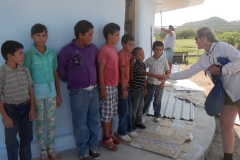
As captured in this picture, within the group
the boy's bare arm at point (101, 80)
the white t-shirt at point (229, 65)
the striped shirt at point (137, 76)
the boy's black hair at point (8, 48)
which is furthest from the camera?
the striped shirt at point (137, 76)

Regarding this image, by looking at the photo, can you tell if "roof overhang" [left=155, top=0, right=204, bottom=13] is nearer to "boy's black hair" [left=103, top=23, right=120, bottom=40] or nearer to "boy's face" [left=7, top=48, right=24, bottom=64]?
"boy's black hair" [left=103, top=23, right=120, bottom=40]

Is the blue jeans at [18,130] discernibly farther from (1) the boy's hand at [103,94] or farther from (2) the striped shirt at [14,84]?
(1) the boy's hand at [103,94]

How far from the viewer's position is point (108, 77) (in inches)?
120

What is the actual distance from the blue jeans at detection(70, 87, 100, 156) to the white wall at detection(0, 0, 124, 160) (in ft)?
0.89

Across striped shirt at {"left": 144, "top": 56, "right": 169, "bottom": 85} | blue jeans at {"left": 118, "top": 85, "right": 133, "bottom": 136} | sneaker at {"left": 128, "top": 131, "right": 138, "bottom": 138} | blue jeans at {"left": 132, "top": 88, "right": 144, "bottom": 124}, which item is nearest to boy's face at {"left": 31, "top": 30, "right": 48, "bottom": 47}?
blue jeans at {"left": 118, "top": 85, "right": 133, "bottom": 136}

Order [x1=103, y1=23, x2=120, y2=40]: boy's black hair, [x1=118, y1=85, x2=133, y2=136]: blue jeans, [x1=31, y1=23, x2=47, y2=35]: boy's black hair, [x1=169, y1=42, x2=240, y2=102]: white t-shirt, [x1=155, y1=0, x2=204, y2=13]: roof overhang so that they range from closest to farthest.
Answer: [x1=31, y1=23, x2=47, y2=35]: boy's black hair → [x1=169, y1=42, x2=240, y2=102]: white t-shirt → [x1=103, y1=23, x2=120, y2=40]: boy's black hair → [x1=118, y1=85, x2=133, y2=136]: blue jeans → [x1=155, y1=0, x2=204, y2=13]: roof overhang

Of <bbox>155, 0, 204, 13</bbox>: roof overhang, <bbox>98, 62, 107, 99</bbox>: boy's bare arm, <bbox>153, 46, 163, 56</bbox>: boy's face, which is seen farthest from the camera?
<bbox>155, 0, 204, 13</bbox>: roof overhang

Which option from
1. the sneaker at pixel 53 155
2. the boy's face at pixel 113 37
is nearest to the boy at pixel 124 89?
the boy's face at pixel 113 37

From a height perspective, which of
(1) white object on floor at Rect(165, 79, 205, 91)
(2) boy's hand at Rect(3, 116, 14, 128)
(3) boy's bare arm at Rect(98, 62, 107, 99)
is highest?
(3) boy's bare arm at Rect(98, 62, 107, 99)

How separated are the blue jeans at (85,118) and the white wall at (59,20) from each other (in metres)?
0.27

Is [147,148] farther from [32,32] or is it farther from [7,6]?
[7,6]

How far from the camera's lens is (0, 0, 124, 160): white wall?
2.52m

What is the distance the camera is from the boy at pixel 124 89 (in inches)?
126

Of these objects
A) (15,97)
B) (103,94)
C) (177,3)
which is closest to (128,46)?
(103,94)
